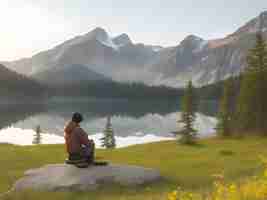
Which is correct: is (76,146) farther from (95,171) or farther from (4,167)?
(4,167)

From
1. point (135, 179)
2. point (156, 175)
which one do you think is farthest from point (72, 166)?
point (156, 175)

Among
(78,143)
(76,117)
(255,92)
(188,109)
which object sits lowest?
(78,143)

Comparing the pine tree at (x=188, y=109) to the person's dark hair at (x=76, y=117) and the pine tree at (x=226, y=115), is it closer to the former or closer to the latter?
the pine tree at (x=226, y=115)

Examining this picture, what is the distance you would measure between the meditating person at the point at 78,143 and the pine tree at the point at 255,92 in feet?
145

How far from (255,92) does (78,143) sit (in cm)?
4491

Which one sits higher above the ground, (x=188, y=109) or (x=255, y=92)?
(x=255, y=92)

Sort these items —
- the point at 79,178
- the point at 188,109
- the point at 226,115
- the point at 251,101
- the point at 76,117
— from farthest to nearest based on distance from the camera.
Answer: the point at 226,115, the point at 251,101, the point at 188,109, the point at 76,117, the point at 79,178

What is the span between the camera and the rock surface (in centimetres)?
1681

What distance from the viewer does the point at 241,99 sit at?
194 ft

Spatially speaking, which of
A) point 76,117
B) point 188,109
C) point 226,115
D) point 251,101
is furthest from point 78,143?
point 226,115

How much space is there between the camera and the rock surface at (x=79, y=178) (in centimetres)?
1681

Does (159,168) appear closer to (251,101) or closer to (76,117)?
(76,117)

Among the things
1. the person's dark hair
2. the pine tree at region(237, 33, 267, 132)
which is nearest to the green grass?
the person's dark hair

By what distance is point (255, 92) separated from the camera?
188 ft
